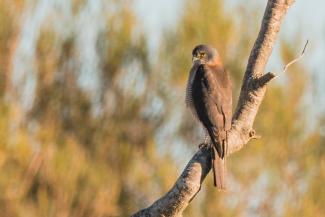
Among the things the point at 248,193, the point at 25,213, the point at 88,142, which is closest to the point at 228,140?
the point at 248,193

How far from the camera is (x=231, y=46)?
1123cm

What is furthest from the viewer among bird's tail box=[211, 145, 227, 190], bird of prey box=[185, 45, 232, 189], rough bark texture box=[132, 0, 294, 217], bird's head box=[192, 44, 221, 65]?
bird's head box=[192, 44, 221, 65]

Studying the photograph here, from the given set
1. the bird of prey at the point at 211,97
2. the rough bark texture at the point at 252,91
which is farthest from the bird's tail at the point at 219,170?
the rough bark texture at the point at 252,91

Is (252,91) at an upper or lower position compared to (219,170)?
upper

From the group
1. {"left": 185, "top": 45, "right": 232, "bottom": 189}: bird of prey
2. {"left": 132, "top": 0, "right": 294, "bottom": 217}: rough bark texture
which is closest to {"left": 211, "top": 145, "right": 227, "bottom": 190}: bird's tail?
{"left": 185, "top": 45, "right": 232, "bottom": 189}: bird of prey

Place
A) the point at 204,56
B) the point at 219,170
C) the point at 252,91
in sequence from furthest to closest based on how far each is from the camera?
the point at 204,56
the point at 219,170
the point at 252,91

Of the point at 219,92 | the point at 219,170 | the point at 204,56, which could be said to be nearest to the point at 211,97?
the point at 219,92

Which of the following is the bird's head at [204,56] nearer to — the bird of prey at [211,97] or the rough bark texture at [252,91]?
the bird of prey at [211,97]

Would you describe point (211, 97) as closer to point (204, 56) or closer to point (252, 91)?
point (204, 56)

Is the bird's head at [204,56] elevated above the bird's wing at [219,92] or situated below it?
above

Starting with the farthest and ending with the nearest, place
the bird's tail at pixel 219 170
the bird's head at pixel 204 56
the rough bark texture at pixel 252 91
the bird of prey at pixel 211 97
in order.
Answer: the bird's head at pixel 204 56
the bird of prey at pixel 211 97
the bird's tail at pixel 219 170
the rough bark texture at pixel 252 91

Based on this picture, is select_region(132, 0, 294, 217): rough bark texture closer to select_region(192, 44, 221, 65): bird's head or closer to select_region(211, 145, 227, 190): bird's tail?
select_region(211, 145, 227, 190): bird's tail

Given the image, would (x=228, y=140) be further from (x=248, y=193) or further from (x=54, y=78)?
(x=54, y=78)

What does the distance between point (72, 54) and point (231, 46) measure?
1931 millimetres
